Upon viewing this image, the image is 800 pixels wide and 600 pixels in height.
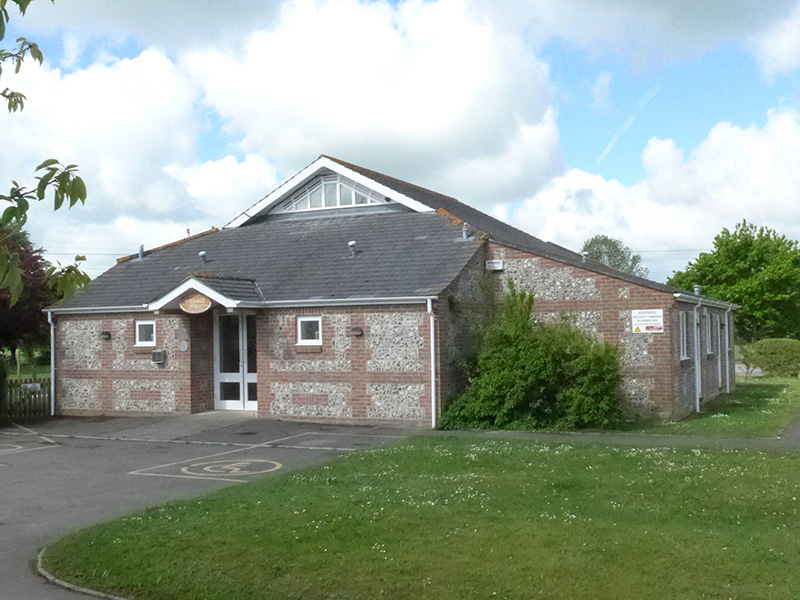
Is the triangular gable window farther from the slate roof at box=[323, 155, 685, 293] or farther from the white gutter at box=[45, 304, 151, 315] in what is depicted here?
the white gutter at box=[45, 304, 151, 315]

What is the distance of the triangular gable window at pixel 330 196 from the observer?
24.2 m

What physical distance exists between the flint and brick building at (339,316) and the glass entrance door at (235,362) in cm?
4

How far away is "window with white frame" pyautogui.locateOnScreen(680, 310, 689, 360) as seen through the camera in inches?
803

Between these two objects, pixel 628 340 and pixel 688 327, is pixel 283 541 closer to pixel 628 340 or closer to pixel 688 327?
pixel 628 340

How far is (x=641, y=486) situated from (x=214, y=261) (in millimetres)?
16086

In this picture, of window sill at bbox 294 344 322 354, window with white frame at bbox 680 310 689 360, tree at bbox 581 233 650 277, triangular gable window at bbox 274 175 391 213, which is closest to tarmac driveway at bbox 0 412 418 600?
window sill at bbox 294 344 322 354

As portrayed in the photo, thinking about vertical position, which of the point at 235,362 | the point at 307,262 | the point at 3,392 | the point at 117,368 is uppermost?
the point at 307,262

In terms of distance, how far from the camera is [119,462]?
1438 centimetres

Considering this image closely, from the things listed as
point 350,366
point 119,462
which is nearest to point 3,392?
point 119,462

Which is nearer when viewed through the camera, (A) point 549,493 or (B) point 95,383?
(A) point 549,493

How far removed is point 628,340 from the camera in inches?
747

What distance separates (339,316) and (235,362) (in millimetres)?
3924

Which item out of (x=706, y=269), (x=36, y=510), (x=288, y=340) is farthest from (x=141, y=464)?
(x=706, y=269)

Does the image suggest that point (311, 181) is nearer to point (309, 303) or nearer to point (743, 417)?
point (309, 303)
